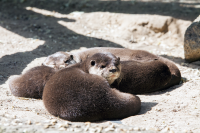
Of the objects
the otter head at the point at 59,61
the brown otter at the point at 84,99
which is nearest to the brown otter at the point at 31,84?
the brown otter at the point at 84,99

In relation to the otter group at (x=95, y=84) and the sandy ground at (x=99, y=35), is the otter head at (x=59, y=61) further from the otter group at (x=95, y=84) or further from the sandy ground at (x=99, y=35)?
the sandy ground at (x=99, y=35)

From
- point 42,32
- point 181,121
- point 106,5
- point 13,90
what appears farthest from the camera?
point 106,5

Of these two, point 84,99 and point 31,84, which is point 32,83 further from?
point 84,99

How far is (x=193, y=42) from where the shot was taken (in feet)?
20.3

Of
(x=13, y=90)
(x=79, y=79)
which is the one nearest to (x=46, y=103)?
(x=79, y=79)

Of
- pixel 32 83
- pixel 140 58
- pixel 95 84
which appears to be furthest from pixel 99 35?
pixel 95 84

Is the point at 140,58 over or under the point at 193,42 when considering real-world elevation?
under

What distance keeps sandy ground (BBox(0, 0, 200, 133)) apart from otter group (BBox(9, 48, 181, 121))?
0.64ft

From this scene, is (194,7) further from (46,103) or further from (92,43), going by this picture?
(46,103)

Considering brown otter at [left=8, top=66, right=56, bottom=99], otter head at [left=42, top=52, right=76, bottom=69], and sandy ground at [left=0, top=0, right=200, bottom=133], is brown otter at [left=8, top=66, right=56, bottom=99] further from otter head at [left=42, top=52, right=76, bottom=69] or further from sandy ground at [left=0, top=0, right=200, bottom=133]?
otter head at [left=42, top=52, right=76, bottom=69]

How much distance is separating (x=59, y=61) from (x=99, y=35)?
10.0 ft

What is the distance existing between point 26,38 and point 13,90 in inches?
142

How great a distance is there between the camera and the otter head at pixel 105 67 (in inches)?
158

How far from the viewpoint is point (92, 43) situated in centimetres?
772
